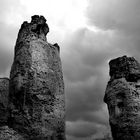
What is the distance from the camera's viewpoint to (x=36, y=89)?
350 inches

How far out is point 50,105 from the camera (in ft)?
29.5

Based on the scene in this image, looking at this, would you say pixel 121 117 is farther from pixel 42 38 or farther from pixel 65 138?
pixel 42 38

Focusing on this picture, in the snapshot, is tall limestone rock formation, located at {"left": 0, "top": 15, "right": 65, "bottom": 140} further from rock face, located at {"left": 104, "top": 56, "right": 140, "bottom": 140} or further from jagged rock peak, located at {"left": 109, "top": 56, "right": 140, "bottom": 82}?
jagged rock peak, located at {"left": 109, "top": 56, "right": 140, "bottom": 82}

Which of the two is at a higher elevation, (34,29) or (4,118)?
(34,29)

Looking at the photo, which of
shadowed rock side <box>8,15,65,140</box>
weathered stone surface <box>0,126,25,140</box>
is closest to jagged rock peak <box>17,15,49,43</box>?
shadowed rock side <box>8,15,65,140</box>

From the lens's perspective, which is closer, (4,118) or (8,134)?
(8,134)

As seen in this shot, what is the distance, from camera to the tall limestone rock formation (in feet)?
28.0

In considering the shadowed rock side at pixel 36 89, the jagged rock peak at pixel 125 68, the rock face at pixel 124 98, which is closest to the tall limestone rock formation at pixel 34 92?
the shadowed rock side at pixel 36 89

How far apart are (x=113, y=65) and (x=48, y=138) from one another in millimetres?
5918

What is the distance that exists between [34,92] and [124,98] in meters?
4.75

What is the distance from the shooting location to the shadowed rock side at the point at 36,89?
8.59 m

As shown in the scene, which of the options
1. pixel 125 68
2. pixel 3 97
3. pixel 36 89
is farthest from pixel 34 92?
pixel 125 68

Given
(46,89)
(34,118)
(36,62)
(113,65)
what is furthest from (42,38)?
(113,65)

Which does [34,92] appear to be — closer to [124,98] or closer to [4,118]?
[4,118]
